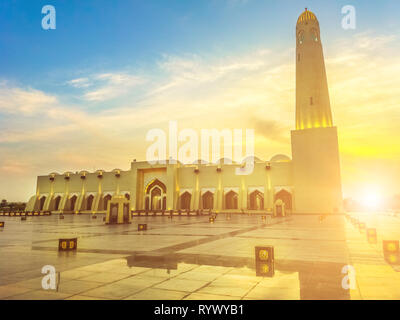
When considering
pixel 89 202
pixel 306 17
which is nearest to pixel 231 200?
pixel 89 202

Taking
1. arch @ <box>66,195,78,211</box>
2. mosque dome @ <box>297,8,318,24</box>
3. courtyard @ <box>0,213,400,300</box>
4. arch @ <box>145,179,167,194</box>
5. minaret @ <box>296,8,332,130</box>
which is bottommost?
courtyard @ <box>0,213,400,300</box>

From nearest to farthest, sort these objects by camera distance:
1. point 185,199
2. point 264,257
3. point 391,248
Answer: point 264,257
point 391,248
point 185,199

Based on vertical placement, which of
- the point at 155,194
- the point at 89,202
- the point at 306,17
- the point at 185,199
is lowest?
the point at 89,202

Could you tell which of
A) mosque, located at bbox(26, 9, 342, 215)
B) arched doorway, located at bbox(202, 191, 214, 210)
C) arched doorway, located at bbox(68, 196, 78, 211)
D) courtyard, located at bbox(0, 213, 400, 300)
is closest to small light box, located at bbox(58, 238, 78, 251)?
courtyard, located at bbox(0, 213, 400, 300)

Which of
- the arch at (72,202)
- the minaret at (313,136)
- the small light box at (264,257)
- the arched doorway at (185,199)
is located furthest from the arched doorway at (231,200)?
the small light box at (264,257)

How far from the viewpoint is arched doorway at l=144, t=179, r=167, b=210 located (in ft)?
137

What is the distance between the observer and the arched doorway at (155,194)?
4175 centimetres

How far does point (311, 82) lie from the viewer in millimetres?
33375

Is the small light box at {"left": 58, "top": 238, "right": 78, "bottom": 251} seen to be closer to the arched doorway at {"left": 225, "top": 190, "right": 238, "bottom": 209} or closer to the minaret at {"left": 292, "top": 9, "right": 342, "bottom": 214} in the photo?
the minaret at {"left": 292, "top": 9, "right": 342, "bottom": 214}

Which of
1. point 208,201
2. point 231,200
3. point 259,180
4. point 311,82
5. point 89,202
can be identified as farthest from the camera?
point 89,202

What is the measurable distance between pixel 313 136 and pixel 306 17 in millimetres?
15052

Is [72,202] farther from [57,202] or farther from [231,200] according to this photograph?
[231,200]

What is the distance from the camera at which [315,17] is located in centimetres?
3550

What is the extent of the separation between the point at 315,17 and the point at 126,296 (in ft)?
133
